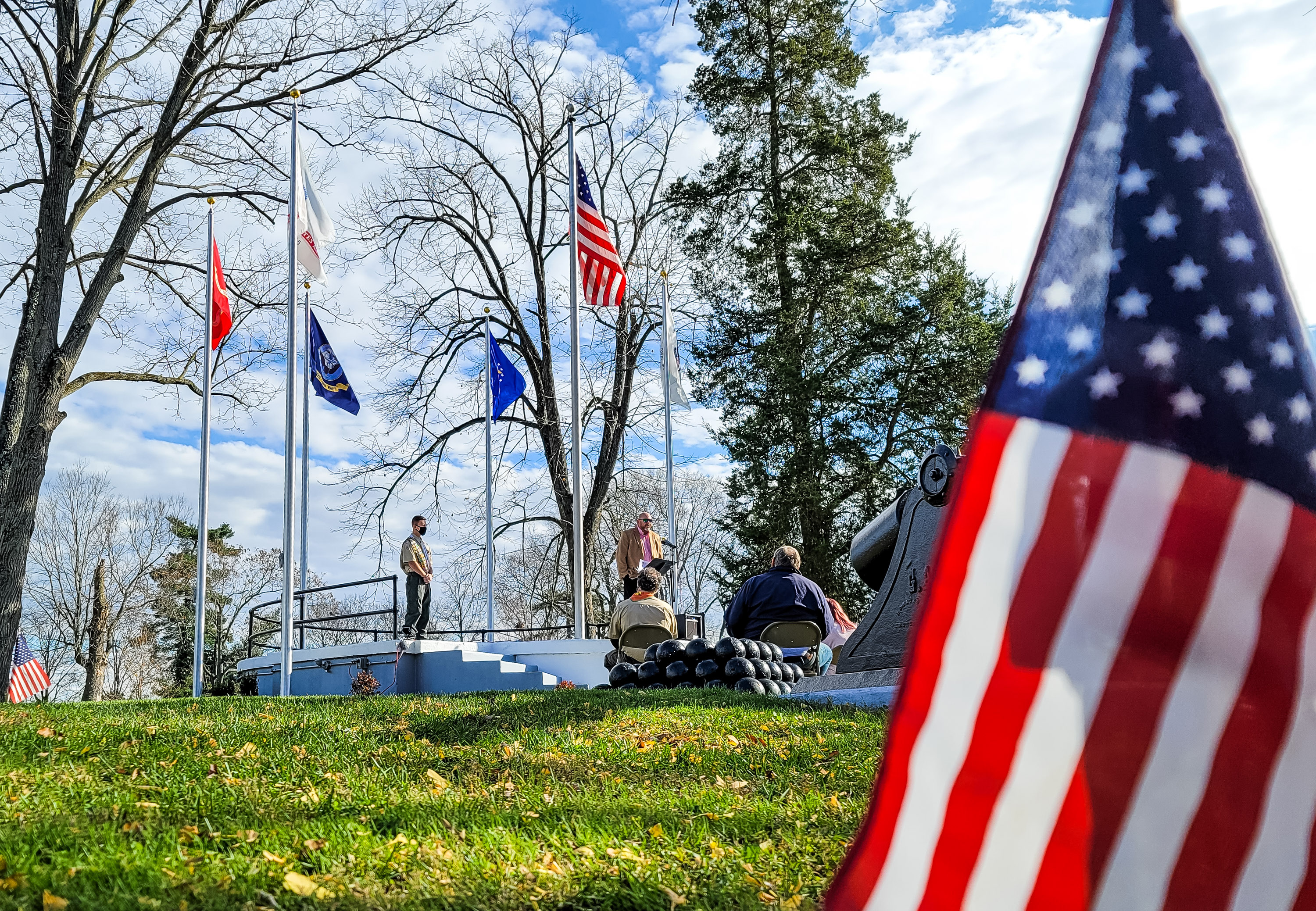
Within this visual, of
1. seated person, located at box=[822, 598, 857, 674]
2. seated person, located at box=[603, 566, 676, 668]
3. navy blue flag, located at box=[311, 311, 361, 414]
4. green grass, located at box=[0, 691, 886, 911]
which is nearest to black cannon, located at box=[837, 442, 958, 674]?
green grass, located at box=[0, 691, 886, 911]

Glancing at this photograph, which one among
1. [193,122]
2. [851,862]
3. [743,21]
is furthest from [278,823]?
[743,21]

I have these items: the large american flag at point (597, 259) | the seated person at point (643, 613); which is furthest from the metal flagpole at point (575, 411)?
the seated person at point (643, 613)

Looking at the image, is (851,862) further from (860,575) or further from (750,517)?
(750,517)

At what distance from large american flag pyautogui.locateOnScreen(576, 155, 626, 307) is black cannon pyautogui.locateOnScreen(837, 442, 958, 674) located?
8.15 m

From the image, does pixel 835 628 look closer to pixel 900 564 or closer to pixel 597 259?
pixel 900 564

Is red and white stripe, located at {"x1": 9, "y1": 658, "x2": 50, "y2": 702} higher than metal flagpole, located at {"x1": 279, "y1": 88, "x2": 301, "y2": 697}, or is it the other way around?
metal flagpole, located at {"x1": 279, "y1": 88, "x2": 301, "y2": 697}

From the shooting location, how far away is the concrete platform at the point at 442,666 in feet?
54.0

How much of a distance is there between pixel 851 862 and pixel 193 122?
1694 centimetres

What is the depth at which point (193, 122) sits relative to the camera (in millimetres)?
15602

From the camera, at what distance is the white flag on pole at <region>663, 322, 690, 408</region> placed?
887 inches

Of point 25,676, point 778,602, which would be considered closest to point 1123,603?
point 778,602

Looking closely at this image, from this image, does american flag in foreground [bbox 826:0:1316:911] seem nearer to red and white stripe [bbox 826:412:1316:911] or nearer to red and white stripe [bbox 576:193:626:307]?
red and white stripe [bbox 826:412:1316:911]

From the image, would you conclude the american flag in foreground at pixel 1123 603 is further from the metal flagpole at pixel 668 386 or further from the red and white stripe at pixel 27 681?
the red and white stripe at pixel 27 681

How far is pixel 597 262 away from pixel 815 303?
1047 centimetres
